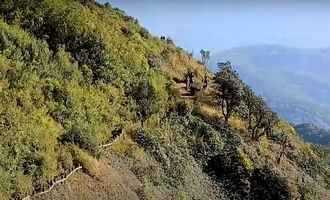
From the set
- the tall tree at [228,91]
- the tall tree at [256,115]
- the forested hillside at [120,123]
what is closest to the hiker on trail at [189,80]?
the forested hillside at [120,123]

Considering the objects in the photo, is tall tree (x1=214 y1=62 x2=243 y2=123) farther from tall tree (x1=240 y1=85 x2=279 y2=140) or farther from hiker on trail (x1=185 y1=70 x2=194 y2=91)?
hiker on trail (x1=185 y1=70 x2=194 y2=91)

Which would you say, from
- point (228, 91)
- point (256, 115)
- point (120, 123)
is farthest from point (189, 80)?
point (120, 123)

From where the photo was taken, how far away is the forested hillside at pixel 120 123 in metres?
42.8

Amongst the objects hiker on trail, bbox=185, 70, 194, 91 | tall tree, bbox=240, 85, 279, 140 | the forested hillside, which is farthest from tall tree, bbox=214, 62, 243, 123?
hiker on trail, bbox=185, 70, 194, 91

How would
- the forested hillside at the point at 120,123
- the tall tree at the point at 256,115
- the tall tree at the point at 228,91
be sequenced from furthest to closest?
the tall tree at the point at 256,115 < the tall tree at the point at 228,91 < the forested hillside at the point at 120,123

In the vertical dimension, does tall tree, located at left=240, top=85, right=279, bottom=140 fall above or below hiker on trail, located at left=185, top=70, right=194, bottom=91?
below

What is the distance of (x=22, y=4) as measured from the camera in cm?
6222

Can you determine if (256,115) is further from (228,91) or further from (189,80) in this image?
(189,80)

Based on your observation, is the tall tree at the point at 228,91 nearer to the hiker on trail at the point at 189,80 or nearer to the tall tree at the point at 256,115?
the tall tree at the point at 256,115

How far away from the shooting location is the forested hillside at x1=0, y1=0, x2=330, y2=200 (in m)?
42.8

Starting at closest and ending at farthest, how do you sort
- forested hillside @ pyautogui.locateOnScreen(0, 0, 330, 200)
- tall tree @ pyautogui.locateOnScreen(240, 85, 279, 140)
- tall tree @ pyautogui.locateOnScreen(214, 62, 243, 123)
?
forested hillside @ pyautogui.locateOnScreen(0, 0, 330, 200), tall tree @ pyautogui.locateOnScreen(214, 62, 243, 123), tall tree @ pyautogui.locateOnScreen(240, 85, 279, 140)

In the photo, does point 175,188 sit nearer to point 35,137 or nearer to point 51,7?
point 35,137

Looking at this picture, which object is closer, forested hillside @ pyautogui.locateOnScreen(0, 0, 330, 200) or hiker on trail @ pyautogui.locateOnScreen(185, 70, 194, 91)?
forested hillside @ pyautogui.locateOnScreen(0, 0, 330, 200)

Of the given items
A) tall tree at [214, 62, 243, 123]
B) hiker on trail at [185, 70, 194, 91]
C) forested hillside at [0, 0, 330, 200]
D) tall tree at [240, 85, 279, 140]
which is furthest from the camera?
hiker on trail at [185, 70, 194, 91]
